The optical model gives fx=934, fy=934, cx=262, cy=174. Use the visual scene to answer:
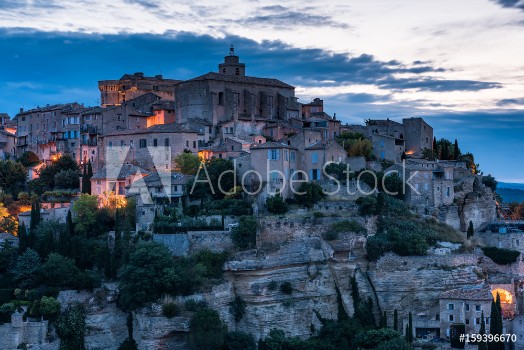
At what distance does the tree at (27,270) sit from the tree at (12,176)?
14.3 m

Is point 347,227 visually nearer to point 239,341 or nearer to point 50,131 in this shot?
point 239,341

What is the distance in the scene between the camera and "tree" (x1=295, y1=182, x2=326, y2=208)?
51375 mm

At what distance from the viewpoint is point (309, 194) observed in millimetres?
51406

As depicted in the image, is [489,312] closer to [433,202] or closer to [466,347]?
[466,347]

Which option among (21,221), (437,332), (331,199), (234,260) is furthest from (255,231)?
(21,221)

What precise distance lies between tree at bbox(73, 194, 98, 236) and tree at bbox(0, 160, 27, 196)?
10391 mm

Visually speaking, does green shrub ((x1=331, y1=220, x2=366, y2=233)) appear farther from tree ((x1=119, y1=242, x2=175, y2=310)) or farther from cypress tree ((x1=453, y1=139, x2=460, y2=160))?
cypress tree ((x1=453, y1=139, x2=460, y2=160))

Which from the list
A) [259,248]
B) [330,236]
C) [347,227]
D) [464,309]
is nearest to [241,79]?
[347,227]

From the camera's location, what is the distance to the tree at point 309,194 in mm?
51375

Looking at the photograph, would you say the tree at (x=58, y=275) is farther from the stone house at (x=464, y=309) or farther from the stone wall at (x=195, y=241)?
the stone house at (x=464, y=309)

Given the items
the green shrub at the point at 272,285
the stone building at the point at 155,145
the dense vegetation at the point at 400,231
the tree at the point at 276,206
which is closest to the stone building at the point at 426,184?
the dense vegetation at the point at 400,231

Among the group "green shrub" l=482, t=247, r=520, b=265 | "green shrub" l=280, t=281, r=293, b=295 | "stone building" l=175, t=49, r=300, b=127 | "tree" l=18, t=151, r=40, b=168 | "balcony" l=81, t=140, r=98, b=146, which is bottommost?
"green shrub" l=280, t=281, r=293, b=295

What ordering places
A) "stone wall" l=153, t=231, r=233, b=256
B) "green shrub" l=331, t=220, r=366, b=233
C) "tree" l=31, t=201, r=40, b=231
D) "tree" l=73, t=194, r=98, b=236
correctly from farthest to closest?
"tree" l=31, t=201, r=40, b=231
"tree" l=73, t=194, r=98, b=236
"green shrub" l=331, t=220, r=366, b=233
"stone wall" l=153, t=231, r=233, b=256

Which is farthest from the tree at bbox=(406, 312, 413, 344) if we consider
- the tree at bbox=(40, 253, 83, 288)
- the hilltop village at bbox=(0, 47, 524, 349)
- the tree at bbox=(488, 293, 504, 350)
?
the tree at bbox=(40, 253, 83, 288)
